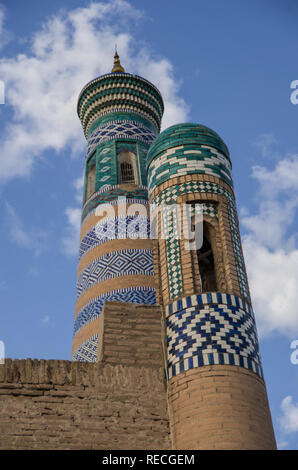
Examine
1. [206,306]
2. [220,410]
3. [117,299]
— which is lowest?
[220,410]

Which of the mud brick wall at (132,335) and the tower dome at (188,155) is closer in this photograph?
the mud brick wall at (132,335)

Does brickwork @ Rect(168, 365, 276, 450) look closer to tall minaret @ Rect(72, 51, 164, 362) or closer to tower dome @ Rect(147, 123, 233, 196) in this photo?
tower dome @ Rect(147, 123, 233, 196)

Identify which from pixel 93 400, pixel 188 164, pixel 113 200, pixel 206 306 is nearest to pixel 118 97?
pixel 113 200

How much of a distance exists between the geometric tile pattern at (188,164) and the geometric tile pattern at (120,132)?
464 cm

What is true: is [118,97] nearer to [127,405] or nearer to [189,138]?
[189,138]

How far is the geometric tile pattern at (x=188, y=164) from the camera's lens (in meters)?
5.77

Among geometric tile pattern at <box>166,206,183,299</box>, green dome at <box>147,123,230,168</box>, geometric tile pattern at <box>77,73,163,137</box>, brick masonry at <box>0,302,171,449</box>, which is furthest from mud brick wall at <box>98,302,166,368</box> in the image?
geometric tile pattern at <box>77,73,163,137</box>

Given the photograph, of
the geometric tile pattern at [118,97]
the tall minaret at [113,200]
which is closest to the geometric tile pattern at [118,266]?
the tall minaret at [113,200]

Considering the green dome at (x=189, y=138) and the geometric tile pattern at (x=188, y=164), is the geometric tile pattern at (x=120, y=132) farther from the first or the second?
the geometric tile pattern at (x=188, y=164)

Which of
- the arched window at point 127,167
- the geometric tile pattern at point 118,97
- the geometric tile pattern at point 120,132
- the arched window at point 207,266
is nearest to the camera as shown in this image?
the arched window at point 207,266

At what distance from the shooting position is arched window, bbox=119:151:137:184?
10016 mm

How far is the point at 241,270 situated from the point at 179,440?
1.61 meters

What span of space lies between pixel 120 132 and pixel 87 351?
396cm

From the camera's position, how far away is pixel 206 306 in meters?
4.91
